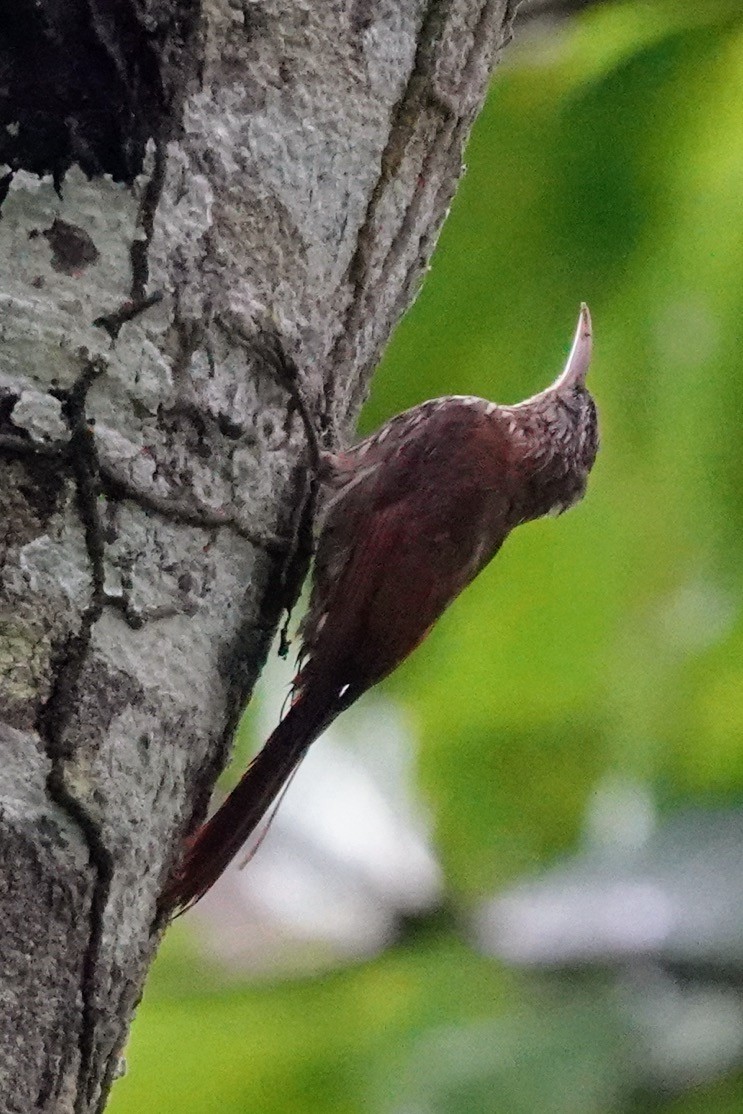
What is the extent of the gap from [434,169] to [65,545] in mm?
838

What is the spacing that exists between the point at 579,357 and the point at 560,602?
0.47 m

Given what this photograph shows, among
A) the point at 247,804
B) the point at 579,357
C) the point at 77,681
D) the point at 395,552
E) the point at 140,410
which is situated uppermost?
the point at 579,357

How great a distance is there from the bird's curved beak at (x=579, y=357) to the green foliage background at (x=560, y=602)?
0.25ft

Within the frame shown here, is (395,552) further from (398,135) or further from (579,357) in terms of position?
(398,135)

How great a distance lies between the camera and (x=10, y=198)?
1.53 m

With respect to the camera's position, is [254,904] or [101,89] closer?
[101,89]

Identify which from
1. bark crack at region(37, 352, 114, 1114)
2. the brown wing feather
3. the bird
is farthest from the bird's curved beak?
bark crack at region(37, 352, 114, 1114)

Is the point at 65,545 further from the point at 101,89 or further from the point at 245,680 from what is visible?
the point at 101,89

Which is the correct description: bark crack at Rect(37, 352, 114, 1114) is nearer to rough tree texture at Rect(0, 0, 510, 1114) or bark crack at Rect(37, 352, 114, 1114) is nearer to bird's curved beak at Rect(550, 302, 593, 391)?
rough tree texture at Rect(0, 0, 510, 1114)

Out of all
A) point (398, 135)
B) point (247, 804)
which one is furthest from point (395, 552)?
point (398, 135)

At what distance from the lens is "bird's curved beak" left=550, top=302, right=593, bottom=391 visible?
2.70 m

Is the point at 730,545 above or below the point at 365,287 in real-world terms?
above

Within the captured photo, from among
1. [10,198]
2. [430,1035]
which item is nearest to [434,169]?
[10,198]

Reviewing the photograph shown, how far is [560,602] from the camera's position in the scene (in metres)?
2.96
